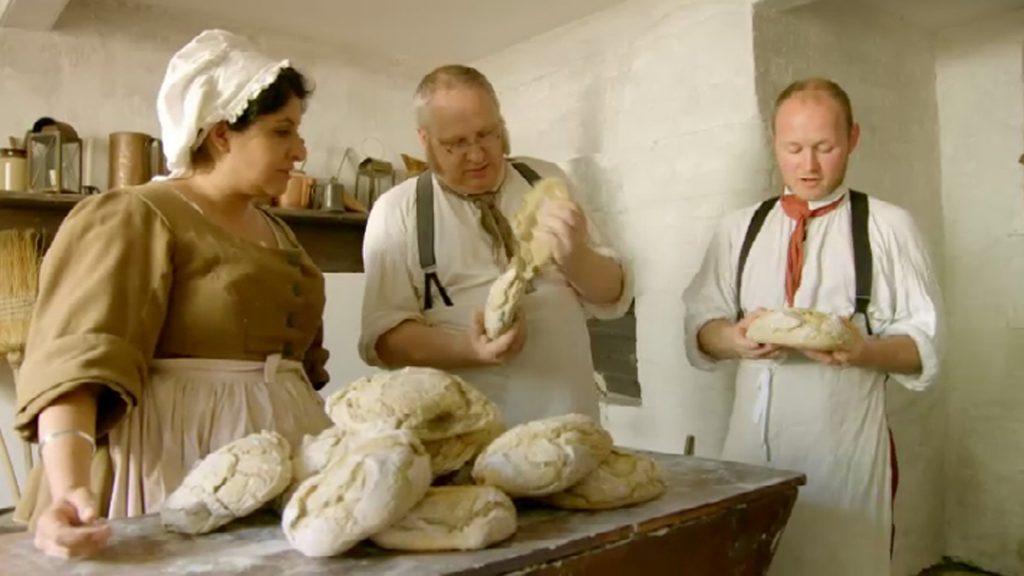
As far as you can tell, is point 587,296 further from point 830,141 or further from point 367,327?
point 830,141

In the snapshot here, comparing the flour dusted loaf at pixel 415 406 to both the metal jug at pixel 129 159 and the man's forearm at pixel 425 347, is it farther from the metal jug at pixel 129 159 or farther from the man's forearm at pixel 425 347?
the metal jug at pixel 129 159

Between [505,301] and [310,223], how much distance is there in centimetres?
198

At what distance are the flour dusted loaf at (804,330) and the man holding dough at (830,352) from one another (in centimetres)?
5

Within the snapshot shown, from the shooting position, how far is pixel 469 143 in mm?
1640

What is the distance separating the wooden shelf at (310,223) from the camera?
267cm

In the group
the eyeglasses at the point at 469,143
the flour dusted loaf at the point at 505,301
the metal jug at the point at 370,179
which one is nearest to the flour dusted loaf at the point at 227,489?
the flour dusted loaf at the point at 505,301

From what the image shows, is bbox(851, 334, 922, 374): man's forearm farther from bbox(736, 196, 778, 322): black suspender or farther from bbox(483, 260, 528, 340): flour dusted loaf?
bbox(483, 260, 528, 340): flour dusted loaf

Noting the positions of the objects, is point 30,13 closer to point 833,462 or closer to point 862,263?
point 862,263

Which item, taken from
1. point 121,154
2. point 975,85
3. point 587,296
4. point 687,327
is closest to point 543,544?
point 587,296

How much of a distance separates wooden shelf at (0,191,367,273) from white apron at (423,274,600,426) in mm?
1524

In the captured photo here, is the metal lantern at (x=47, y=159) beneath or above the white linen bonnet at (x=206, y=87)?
above

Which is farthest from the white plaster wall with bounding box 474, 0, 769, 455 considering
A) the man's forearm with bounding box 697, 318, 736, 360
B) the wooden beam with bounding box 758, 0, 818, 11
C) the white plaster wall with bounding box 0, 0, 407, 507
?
the white plaster wall with bounding box 0, 0, 407, 507

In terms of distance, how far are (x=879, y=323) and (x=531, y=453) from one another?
99cm

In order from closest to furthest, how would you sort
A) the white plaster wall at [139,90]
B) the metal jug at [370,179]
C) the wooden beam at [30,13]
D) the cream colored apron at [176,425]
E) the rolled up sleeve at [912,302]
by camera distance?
the cream colored apron at [176,425] → the rolled up sleeve at [912,302] → the wooden beam at [30,13] → the white plaster wall at [139,90] → the metal jug at [370,179]
